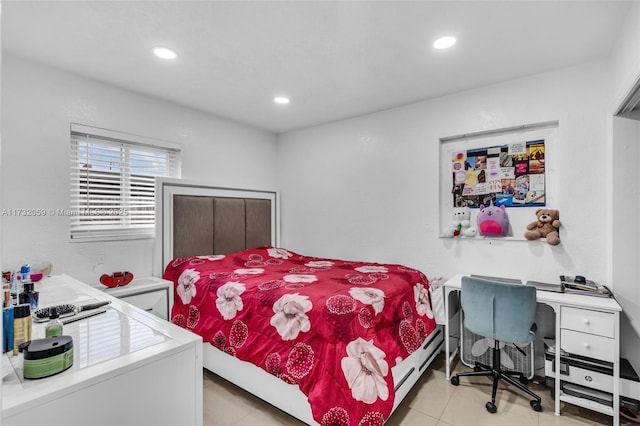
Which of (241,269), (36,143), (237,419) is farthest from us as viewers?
(241,269)

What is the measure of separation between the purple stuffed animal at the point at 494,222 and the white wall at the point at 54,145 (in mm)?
3081

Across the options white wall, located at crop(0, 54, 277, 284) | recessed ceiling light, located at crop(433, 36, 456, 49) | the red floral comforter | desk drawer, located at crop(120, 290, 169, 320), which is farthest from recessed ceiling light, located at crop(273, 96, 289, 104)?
desk drawer, located at crop(120, 290, 169, 320)

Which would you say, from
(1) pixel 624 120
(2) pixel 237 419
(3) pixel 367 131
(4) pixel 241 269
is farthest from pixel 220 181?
(1) pixel 624 120

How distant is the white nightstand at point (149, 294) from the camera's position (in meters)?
2.68

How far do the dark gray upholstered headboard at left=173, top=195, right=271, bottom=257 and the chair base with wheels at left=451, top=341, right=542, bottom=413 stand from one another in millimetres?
2580

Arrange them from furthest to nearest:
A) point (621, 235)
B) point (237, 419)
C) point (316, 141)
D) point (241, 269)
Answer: point (316, 141) < point (241, 269) < point (621, 235) < point (237, 419)

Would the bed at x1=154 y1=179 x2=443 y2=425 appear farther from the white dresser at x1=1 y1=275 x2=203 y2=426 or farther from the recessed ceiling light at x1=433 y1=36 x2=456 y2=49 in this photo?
the recessed ceiling light at x1=433 y1=36 x2=456 y2=49

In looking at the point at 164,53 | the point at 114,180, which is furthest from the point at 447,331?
the point at 114,180

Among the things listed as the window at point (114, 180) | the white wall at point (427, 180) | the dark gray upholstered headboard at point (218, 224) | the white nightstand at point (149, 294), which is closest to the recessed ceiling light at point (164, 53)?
the window at point (114, 180)

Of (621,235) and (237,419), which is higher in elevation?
(621,235)

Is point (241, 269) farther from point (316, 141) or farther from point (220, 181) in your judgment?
point (316, 141)

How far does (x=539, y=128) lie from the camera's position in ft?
9.26

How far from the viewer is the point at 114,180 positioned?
3.06 meters

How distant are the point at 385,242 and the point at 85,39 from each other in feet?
9.97
